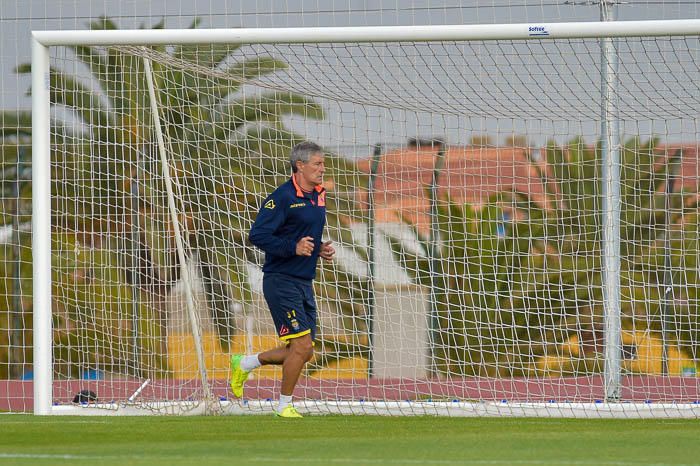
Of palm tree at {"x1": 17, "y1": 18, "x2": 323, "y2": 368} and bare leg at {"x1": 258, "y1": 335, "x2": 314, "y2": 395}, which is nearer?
bare leg at {"x1": 258, "y1": 335, "x2": 314, "y2": 395}

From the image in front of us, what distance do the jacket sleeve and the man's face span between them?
0.80 ft

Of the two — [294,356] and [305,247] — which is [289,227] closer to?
[305,247]

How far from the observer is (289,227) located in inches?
323

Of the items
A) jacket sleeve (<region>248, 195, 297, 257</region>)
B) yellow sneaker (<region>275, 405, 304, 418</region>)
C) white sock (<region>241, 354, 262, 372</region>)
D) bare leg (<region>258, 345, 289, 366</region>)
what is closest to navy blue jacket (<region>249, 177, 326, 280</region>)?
jacket sleeve (<region>248, 195, 297, 257</region>)

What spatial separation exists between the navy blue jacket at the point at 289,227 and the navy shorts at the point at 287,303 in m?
Answer: 0.06

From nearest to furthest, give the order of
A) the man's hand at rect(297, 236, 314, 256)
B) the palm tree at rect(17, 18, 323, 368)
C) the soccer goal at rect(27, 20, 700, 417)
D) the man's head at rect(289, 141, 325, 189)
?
the man's hand at rect(297, 236, 314, 256) → the man's head at rect(289, 141, 325, 189) → the soccer goal at rect(27, 20, 700, 417) → the palm tree at rect(17, 18, 323, 368)

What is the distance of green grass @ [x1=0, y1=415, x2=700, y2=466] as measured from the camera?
5578 millimetres

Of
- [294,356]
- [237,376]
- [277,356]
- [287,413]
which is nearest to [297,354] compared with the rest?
[294,356]

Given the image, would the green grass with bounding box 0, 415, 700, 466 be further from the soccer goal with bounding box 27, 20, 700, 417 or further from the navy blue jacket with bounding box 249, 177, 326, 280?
the soccer goal with bounding box 27, 20, 700, 417

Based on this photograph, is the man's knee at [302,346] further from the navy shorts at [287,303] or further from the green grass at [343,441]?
the green grass at [343,441]

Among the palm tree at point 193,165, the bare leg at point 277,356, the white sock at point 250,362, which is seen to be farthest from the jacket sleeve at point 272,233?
the palm tree at point 193,165

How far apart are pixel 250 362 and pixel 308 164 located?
1477mm

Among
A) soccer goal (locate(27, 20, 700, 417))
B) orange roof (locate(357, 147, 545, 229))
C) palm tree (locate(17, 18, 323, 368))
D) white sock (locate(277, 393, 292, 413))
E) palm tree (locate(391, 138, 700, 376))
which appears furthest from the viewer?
orange roof (locate(357, 147, 545, 229))

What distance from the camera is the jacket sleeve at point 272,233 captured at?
8.02 meters
